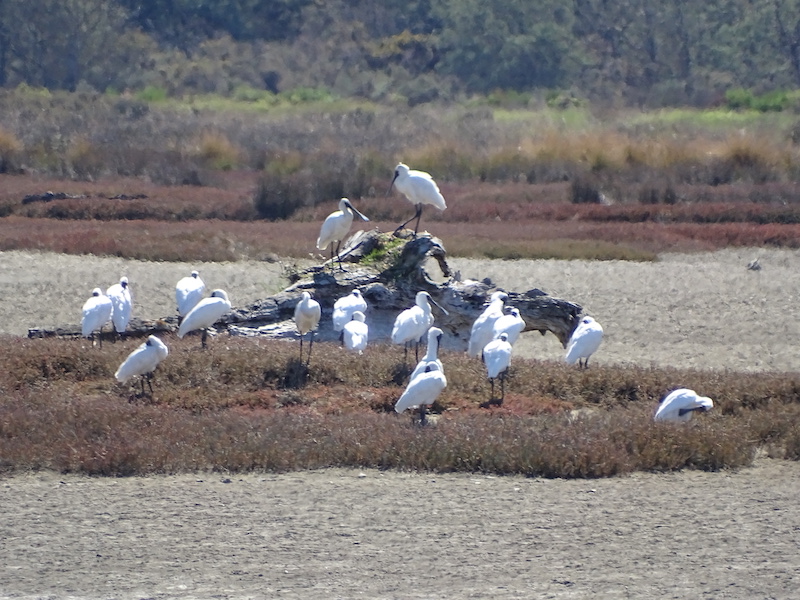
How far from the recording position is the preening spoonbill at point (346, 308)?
12039 millimetres

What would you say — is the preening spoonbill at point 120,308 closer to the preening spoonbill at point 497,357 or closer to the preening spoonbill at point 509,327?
the preening spoonbill at point 509,327

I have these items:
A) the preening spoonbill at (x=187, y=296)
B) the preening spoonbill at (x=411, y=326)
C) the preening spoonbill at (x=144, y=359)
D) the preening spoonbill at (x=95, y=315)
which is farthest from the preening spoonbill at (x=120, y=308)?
the preening spoonbill at (x=411, y=326)

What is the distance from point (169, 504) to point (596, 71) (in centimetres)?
6223

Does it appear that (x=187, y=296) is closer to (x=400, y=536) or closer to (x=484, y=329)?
(x=484, y=329)

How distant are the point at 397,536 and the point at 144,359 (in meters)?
3.43

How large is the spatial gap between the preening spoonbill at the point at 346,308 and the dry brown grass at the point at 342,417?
43 cm

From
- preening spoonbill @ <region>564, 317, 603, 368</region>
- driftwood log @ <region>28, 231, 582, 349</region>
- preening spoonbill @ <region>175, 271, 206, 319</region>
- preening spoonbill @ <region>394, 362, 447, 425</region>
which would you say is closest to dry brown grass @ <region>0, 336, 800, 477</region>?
preening spoonbill @ <region>394, 362, 447, 425</region>

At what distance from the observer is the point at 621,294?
62.5 ft

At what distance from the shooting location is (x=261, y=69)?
6712cm

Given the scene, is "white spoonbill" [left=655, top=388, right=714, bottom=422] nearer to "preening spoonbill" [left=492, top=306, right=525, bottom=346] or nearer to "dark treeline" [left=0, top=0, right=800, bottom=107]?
"preening spoonbill" [left=492, top=306, right=525, bottom=346]

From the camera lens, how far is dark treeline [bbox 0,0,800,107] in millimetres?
64625

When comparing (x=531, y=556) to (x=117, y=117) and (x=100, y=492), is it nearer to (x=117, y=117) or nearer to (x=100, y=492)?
(x=100, y=492)

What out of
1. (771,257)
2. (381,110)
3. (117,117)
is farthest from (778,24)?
(771,257)

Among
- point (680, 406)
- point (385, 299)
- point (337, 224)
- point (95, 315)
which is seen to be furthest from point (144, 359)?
point (337, 224)
